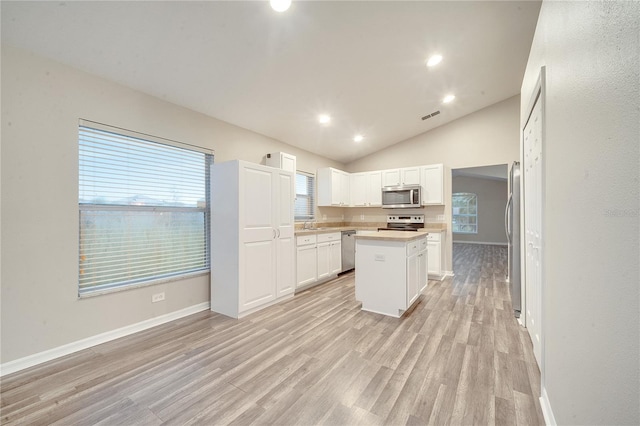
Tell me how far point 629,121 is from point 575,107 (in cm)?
53

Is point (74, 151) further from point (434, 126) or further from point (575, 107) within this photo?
point (434, 126)

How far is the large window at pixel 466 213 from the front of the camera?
34.8 ft

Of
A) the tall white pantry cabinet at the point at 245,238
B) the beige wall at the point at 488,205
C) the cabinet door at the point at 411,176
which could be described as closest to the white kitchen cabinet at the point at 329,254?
the tall white pantry cabinet at the point at 245,238

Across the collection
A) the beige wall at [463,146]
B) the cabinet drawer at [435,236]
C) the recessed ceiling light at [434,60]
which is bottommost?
the cabinet drawer at [435,236]

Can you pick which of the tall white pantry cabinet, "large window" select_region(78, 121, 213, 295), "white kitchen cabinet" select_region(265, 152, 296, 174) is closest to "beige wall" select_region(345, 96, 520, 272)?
"white kitchen cabinet" select_region(265, 152, 296, 174)

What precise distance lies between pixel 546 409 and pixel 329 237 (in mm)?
3591

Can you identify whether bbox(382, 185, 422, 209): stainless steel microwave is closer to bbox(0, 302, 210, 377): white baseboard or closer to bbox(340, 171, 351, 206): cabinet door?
bbox(340, 171, 351, 206): cabinet door

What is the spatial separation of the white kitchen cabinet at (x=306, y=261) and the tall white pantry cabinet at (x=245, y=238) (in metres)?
0.42

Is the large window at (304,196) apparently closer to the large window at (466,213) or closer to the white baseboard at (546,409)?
the white baseboard at (546,409)

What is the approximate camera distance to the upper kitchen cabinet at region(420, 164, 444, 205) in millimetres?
5145

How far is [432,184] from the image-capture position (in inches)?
206

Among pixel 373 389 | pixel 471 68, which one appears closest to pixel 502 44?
pixel 471 68

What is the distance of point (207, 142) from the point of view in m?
3.53

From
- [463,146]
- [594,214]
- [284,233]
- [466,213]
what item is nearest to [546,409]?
[594,214]
